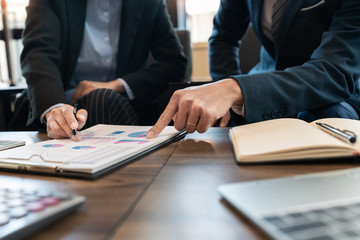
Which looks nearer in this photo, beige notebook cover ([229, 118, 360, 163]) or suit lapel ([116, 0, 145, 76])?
beige notebook cover ([229, 118, 360, 163])

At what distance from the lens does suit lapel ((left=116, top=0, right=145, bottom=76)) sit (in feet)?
4.00

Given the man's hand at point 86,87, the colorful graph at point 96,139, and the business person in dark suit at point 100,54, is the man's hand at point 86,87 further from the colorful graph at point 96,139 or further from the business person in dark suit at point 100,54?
the colorful graph at point 96,139

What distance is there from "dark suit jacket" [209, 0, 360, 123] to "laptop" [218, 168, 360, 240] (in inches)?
12.8

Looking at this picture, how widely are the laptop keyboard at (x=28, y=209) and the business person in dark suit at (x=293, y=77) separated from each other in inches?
12.0

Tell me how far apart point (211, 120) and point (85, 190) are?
0.99 feet

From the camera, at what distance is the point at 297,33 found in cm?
93

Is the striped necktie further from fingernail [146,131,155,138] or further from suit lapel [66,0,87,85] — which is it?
suit lapel [66,0,87,85]

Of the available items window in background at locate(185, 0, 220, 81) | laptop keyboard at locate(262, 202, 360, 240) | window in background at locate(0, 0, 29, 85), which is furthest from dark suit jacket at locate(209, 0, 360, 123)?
window in background at locate(0, 0, 29, 85)

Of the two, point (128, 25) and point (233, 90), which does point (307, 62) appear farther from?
point (128, 25)

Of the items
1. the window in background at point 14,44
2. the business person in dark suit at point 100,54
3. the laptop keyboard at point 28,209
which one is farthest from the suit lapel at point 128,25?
the window in background at point 14,44

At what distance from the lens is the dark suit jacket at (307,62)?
641mm

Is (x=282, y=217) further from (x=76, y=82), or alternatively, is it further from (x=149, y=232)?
(x=76, y=82)

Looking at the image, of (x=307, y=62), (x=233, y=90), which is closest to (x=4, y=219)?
(x=233, y=90)

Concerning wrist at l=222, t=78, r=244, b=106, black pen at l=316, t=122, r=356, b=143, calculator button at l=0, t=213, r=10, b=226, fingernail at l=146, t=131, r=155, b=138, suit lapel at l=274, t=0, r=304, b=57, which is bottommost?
fingernail at l=146, t=131, r=155, b=138
